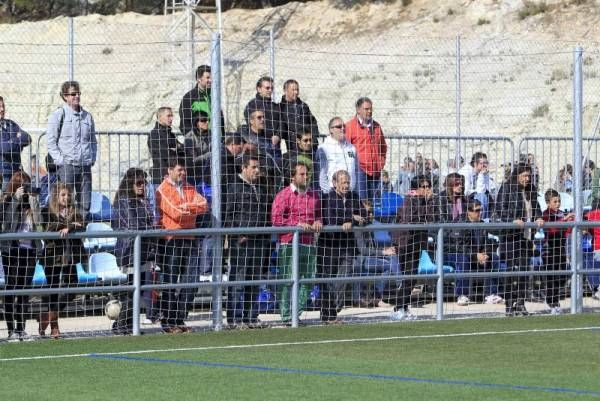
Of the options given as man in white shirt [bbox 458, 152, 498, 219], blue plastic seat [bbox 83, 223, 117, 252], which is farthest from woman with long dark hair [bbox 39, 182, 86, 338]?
man in white shirt [bbox 458, 152, 498, 219]

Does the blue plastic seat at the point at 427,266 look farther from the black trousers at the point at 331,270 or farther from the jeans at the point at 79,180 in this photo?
the jeans at the point at 79,180

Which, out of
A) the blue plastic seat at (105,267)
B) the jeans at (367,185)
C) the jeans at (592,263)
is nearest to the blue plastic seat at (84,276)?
the blue plastic seat at (105,267)

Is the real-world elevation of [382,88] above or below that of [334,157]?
above

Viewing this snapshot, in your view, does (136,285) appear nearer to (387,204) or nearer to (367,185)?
(367,185)

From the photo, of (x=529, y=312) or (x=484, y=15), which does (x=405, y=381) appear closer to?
(x=529, y=312)

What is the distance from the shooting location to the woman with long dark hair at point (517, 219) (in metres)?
17.0

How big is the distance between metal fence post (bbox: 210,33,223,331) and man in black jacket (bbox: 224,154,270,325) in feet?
0.53

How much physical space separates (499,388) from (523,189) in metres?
7.10

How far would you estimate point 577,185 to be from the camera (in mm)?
17047

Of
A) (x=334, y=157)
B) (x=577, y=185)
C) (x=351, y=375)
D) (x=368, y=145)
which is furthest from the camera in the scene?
(x=368, y=145)

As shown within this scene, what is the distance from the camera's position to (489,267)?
17141 millimetres

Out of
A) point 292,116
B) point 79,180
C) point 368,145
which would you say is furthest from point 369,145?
point 79,180

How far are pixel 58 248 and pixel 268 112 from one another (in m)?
3.09

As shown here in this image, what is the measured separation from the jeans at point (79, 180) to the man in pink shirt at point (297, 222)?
75.6 inches
